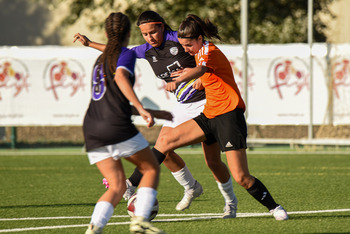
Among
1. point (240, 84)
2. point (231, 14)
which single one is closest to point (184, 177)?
point (240, 84)

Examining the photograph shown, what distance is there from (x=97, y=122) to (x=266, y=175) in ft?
24.2

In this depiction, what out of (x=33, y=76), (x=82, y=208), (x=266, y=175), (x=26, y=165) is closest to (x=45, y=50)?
(x=33, y=76)

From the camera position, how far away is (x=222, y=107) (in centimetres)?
773

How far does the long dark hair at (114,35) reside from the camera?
6.08 m

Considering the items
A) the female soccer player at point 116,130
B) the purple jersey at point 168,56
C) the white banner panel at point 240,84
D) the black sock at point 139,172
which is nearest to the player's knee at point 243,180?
the black sock at point 139,172

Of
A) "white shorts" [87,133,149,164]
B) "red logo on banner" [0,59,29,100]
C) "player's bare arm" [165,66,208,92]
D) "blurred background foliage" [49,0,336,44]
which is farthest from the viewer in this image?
"blurred background foliage" [49,0,336,44]

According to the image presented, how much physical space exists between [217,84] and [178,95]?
0.89 meters

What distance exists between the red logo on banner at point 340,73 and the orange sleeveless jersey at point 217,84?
13.4 metres

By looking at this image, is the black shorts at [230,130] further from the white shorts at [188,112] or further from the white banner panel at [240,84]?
the white banner panel at [240,84]

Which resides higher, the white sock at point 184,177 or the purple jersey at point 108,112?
the purple jersey at point 108,112

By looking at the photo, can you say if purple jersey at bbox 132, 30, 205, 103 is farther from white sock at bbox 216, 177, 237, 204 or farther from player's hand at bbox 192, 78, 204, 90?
white sock at bbox 216, 177, 237, 204

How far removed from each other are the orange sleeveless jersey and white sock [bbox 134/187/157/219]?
184 centimetres

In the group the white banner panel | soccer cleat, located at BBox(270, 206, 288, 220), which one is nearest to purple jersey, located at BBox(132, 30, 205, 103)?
soccer cleat, located at BBox(270, 206, 288, 220)

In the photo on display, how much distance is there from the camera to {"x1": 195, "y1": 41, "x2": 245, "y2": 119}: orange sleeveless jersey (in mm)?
7617
